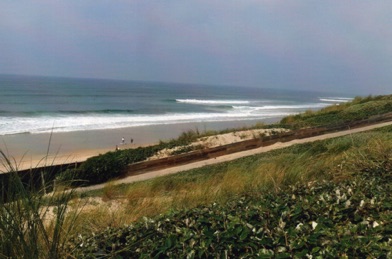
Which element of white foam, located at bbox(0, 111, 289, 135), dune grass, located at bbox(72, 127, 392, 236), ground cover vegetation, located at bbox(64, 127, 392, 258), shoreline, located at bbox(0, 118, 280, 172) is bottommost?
shoreline, located at bbox(0, 118, 280, 172)

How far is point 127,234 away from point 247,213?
1.09 m

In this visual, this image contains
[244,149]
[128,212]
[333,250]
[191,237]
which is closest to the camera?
[333,250]

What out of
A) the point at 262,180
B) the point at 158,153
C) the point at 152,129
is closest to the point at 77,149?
the point at 158,153

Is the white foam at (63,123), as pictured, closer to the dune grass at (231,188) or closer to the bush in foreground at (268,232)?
the dune grass at (231,188)

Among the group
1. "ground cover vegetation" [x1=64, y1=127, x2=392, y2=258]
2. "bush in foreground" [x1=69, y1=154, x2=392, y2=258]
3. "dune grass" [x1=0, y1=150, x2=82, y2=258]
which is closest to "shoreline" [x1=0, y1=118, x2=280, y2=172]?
"ground cover vegetation" [x1=64, y1=127, x2=392, y2=258]

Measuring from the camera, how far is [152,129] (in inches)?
1194

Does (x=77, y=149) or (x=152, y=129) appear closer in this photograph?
(x=77, y=149)

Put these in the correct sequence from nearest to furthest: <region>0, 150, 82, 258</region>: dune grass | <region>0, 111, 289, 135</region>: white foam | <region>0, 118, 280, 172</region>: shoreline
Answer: <region>0, 150, 82, 258</region>: dune grass
<region>0, 118, 280, 172</region>: shoreline
<region>0, 111, 289, 135</region>: white foam

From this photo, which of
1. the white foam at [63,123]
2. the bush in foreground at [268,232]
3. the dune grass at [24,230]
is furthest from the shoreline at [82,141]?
the dune grass at [24,230]

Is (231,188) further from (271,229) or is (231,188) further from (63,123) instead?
(63,123)

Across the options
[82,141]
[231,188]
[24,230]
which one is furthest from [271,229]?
[82,141]

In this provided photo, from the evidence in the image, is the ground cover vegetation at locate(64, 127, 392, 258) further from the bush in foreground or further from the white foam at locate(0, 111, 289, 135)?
the white foam at locate(0, 111, 289, 135)

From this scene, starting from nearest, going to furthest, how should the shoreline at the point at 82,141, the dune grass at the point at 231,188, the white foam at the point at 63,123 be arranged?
the dune grass at the point at 231,188 < the shoreline at the point at 82,141 < the white foam at the point at 63,123

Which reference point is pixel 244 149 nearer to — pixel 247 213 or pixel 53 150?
pixel 247 213
